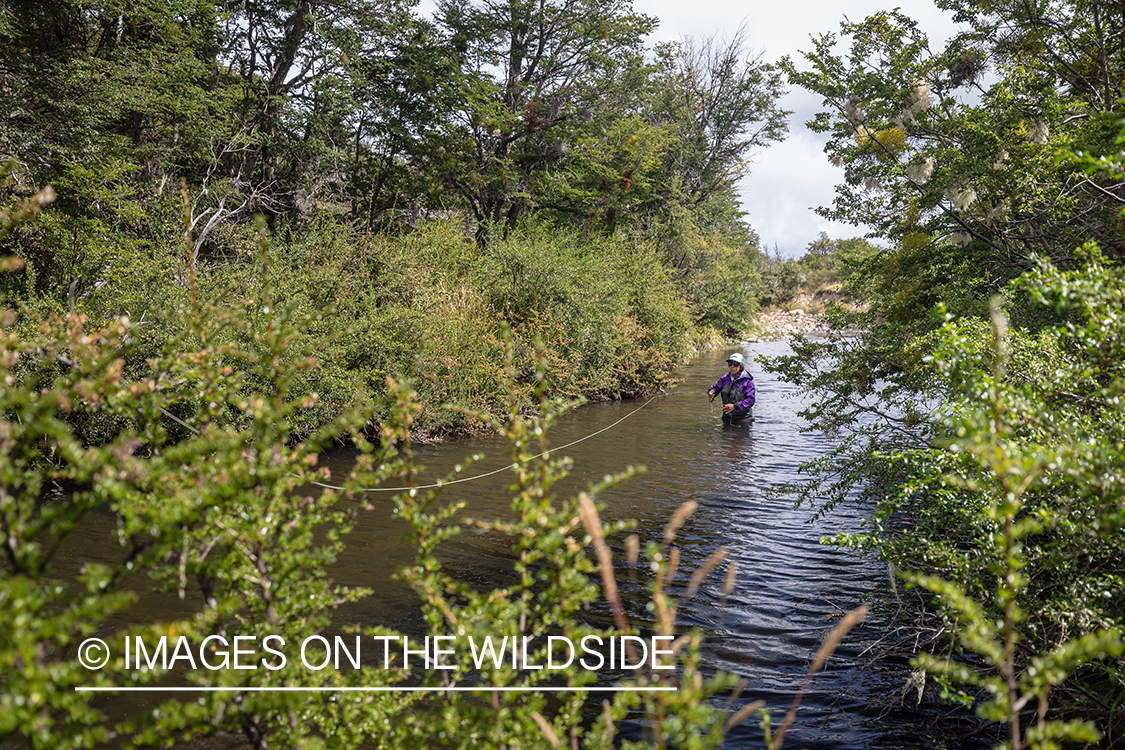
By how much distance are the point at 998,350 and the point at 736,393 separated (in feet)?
39.0

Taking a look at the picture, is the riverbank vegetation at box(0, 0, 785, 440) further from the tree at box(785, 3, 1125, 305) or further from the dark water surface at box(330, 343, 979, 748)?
the tree at box(785, 3, 1125, 305)

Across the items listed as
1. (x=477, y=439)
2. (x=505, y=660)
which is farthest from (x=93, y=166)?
(x=505, y=660)

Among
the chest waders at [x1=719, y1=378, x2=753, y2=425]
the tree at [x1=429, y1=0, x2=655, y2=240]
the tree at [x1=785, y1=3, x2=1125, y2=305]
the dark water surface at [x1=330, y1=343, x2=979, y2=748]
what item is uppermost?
the tree at [x1=429, y1=0, x2=655, y2=240]

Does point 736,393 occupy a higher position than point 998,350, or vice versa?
point 998,350

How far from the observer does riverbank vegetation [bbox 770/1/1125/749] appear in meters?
2.10

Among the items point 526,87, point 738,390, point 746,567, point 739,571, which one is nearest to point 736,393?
point 738,390

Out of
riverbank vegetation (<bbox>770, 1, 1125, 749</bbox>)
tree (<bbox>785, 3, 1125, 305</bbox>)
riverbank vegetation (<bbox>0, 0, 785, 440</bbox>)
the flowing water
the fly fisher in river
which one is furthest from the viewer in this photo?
the fly fisher in river

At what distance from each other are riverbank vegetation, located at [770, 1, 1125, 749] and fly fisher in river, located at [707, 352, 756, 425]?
3.65 m

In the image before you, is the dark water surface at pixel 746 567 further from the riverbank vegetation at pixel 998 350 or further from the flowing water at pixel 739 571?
the riverbank vegetation at pixel 998 350

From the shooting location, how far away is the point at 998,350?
1.49 m

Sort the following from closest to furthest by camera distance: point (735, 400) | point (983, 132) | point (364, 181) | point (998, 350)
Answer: point (998, 350) → point (983, 132) → point (735, 400) → point (364, 181)

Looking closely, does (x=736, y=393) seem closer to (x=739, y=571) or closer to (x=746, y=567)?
(x=746, y=567)

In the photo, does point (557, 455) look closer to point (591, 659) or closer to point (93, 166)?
point (591, 659)

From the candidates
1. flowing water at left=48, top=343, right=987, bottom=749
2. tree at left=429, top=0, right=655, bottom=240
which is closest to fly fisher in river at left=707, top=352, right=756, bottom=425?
flowing water at left=48, top=343, right=987, bottom=749
